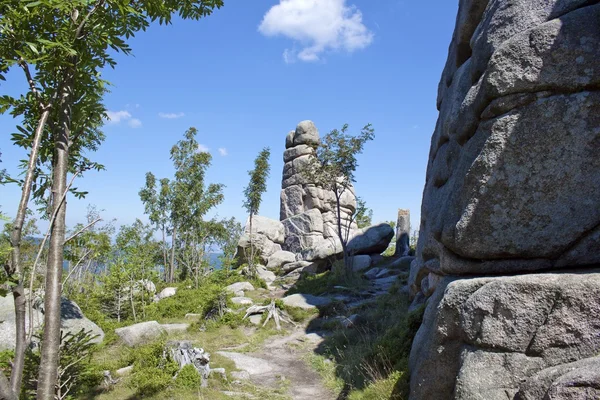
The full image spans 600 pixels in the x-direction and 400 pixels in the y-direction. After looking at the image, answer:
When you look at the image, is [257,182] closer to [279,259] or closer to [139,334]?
[279,259]

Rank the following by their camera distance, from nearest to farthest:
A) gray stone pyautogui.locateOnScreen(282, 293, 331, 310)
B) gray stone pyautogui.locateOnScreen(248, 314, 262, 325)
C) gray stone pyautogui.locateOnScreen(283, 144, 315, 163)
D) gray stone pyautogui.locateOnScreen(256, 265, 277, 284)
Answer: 1. gray stone pyautogui.locateOnScreen(248, 314, 262, 325)
2. gray stone pyautogui.locateOnScreen(282, 293, 331, 310)
3. gray stone pyautogui.locateOnScreen(256, 265, 277, 284)
4. gray stone pyautogui.locateOnScreen(283, 144, 315, 163)

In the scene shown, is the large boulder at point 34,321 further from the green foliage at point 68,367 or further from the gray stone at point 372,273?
the gray stone at point 372,273

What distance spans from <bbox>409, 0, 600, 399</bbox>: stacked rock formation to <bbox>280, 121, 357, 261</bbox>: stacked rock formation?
30.1 meters

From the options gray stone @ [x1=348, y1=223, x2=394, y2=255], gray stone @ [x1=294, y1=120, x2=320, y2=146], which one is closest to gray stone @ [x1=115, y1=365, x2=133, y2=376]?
gray stone @ [x1=348, y1=223, x2=394, y2=255]

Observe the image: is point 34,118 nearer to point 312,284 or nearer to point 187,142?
point 312,284

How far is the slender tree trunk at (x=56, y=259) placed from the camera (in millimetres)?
2859

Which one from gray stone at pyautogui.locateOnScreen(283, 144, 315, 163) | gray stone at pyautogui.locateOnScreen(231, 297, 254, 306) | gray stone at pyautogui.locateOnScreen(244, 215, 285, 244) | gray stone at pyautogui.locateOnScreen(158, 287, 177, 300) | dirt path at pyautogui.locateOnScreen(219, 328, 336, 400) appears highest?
gray stone at pyautogui.locateOnScreen(283, 144, 315, 163)

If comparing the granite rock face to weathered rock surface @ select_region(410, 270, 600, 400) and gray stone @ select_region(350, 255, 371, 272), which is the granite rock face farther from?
gray stone @ select_region(350, 255, 371, 272)

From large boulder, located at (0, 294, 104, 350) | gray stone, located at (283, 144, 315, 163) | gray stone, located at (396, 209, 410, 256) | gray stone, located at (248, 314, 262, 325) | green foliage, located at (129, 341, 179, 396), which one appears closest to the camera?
green foliage, located at (129, 341, 179, 396)

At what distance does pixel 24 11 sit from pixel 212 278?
25995 millimetres

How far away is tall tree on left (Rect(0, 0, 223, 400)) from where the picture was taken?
2771 millimetres

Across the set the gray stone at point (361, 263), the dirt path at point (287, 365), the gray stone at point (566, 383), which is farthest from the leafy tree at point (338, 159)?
the gray stone at point (566, 383)

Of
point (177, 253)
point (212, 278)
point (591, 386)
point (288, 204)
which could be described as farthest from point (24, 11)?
point (288, 204)

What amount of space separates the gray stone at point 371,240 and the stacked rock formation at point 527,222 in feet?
82.3
